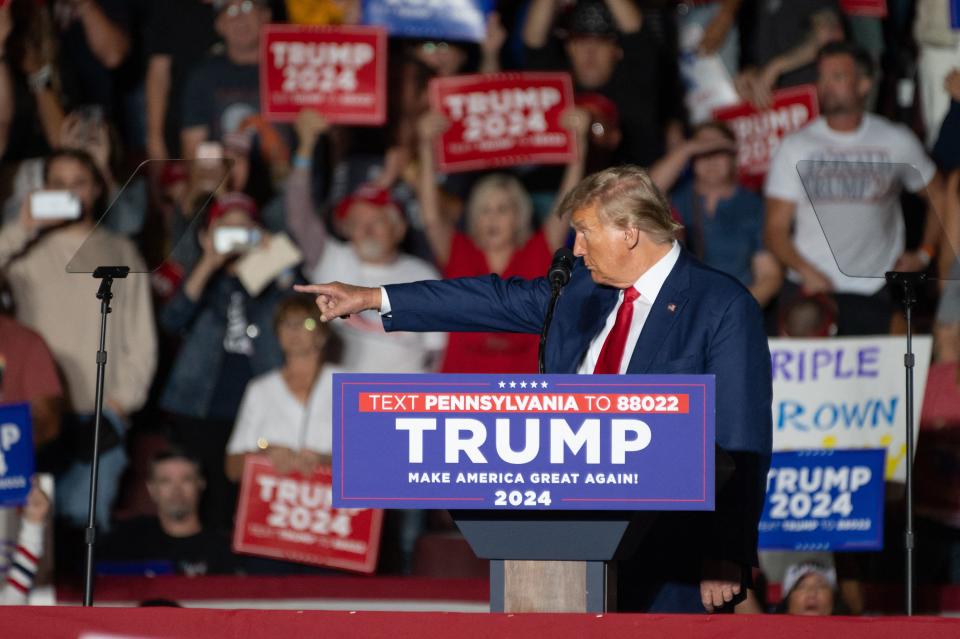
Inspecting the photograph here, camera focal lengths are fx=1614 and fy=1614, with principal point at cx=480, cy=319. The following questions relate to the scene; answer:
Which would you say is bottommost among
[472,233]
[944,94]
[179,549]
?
[179,549]

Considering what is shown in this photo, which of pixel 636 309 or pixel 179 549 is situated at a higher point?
pixel 636 309

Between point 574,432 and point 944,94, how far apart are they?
5.05m

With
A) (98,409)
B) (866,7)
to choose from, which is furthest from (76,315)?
(866,7)

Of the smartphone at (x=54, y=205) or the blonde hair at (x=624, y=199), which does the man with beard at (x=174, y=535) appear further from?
the blonde hair at (x=624, y=199)

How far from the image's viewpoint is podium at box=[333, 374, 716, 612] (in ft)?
9.64

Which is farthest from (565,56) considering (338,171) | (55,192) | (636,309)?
(636,309)

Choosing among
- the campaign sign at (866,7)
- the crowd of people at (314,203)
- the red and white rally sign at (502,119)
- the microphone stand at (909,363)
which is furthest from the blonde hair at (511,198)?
the microphone stand at (909,363)

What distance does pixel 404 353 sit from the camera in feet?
23.0

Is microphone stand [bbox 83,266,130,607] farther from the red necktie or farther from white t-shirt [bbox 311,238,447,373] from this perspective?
white t-shirt [bbox 311,238,447,373]

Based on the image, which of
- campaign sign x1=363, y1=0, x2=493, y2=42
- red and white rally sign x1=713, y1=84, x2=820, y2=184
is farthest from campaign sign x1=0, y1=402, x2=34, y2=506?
red and white rally sign x1=713, y1=84, x2=820, y2=184

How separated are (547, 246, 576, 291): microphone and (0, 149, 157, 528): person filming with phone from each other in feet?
12.7

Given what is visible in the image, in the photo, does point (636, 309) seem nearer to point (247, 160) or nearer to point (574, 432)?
point (574, 432)

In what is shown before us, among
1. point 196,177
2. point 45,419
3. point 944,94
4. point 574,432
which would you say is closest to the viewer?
point 574,432

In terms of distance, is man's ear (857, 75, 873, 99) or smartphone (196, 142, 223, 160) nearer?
man's ear (857, 75, 873, 99)
